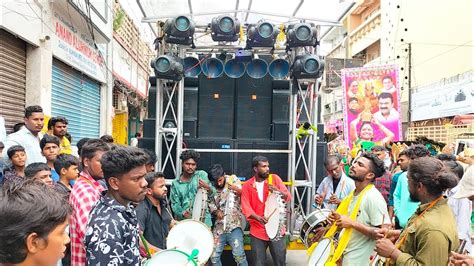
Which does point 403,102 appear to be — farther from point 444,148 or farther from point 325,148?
point 325,148

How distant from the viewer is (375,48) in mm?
35000

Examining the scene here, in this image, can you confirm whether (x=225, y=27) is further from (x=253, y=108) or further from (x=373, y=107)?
(x=373, y=107)

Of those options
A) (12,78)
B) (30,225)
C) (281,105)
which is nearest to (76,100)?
(12,78)

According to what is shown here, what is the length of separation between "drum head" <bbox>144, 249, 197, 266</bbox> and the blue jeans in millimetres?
2990

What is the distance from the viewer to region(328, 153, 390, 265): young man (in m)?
4.02

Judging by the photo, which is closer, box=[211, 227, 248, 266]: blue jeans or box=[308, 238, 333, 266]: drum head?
box=[308, 238, 333, 266]: drum head

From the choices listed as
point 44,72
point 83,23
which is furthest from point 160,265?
point 83,23

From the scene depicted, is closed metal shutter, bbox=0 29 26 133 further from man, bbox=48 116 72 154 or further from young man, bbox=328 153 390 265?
young man, bbox=328 153 390 265

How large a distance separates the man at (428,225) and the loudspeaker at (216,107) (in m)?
4.86

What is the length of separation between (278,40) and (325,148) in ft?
6.23

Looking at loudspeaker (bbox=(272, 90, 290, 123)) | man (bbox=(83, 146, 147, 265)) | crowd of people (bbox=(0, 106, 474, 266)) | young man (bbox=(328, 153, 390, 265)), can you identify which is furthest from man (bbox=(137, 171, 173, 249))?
loudspeaker (bbox=(272, 90, 290, 123))

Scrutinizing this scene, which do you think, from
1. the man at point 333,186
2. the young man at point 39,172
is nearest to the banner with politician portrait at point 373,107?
the man at point 333,186

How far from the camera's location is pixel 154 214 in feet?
16.1

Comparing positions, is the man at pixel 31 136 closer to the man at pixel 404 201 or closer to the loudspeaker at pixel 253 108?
the loudspeaker at pixel 253 108
